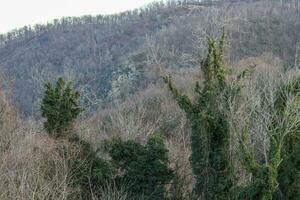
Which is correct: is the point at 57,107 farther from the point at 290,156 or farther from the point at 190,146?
the point at 290,156

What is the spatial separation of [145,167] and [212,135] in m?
2.91

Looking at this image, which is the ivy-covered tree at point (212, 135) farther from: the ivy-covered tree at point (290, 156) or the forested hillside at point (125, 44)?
the forested hillside at point (125, 44)

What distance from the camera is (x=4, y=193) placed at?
1492 cm

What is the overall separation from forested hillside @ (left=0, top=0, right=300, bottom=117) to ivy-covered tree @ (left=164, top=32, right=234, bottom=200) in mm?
31186

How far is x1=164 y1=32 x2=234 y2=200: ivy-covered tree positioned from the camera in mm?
17000

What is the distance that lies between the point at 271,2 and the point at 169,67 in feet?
170

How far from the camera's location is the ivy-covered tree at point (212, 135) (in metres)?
17.0

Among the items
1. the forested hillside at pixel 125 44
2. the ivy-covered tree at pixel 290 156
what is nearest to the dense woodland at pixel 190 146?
the ivy-covered tree at pixel 290 156

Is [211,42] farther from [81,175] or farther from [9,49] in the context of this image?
[9,49]

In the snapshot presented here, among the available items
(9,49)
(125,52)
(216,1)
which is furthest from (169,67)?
(216,1)

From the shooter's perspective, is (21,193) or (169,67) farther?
(169,67)

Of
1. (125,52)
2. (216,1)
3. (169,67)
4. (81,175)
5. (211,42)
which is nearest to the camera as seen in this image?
(211,42)

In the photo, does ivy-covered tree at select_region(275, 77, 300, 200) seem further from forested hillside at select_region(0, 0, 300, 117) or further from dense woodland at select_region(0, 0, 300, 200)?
forested hillside at select_region(0, 0, 300, 117)

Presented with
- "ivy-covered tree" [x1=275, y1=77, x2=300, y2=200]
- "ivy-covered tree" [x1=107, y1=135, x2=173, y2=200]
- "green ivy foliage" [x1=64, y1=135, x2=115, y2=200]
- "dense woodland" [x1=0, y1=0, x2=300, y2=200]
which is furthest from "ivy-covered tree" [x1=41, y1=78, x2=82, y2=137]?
"ivy-covered tree" [x1=275, y1=77, x2=300, y2=200]
